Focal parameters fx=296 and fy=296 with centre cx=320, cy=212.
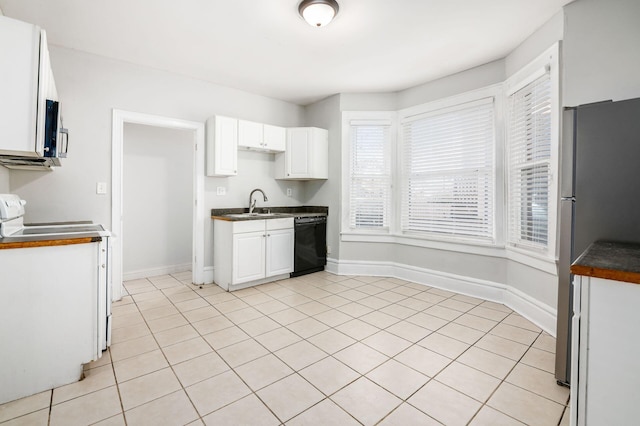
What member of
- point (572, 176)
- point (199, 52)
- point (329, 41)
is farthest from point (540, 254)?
point (199, 52)

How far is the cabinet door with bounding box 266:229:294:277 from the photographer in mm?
3979

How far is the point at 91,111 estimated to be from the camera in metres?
3.17

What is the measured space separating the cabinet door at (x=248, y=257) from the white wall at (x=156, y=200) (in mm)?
1524

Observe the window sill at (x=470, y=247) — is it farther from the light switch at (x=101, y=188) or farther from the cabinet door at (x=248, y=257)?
the light switch at (x=101, y=188)

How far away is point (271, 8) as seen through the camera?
2.40m

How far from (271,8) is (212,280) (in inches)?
127

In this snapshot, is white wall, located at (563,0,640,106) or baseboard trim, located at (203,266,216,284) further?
baseboard trim, located at (203,266,216,284)

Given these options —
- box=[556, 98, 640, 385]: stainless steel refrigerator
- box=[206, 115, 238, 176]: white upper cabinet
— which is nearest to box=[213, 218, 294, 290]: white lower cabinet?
box=[206, 115, 238, 176]: white upper cabinet

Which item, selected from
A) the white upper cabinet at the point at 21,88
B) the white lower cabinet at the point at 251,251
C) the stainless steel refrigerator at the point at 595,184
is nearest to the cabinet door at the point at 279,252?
the white lower cabinet at the point at 251,251

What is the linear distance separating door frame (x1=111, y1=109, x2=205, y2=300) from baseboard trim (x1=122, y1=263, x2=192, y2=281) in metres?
0.83

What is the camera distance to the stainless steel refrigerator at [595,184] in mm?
1544

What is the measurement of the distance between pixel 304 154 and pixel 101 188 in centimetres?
256

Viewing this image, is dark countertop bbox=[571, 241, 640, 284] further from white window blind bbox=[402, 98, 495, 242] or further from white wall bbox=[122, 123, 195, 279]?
white wall bbox=[122, 123, 195, 279]

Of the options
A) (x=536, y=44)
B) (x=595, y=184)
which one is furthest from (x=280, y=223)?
(x=536, y=44)
